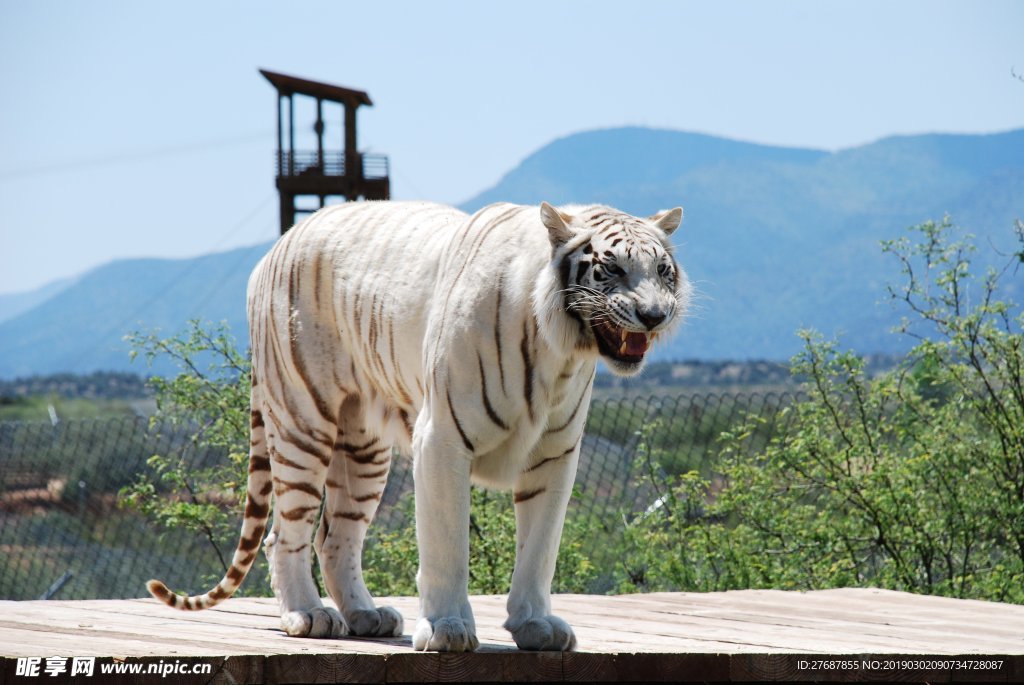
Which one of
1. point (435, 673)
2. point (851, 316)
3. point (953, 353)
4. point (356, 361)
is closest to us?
point (435, 673)

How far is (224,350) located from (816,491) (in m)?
3.53

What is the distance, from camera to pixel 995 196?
15438cm

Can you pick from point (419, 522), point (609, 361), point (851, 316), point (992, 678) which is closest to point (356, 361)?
point (419, 522)

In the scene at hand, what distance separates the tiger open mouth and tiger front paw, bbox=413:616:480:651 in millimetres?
809

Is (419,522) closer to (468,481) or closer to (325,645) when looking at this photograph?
(468,481)

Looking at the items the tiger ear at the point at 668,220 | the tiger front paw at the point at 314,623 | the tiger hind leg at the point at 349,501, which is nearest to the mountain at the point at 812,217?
the tiger hind leg at the point at 349,501

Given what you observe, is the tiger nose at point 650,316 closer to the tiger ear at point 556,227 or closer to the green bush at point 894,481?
the tiger ear at point 556,227

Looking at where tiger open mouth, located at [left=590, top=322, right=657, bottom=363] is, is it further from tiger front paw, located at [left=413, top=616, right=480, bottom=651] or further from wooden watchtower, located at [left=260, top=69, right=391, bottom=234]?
wooden watchtower, located at [left=260, top=69, right=391, bottom=234]

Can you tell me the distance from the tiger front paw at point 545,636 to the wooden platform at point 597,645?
54mm

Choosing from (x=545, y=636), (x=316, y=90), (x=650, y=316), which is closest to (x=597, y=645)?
(x=545, y=636)

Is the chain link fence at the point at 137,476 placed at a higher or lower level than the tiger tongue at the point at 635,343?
lower

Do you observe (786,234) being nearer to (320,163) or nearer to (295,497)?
(320,163)

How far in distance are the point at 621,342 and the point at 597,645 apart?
2.90 ft

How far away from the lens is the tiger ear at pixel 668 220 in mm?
3583
